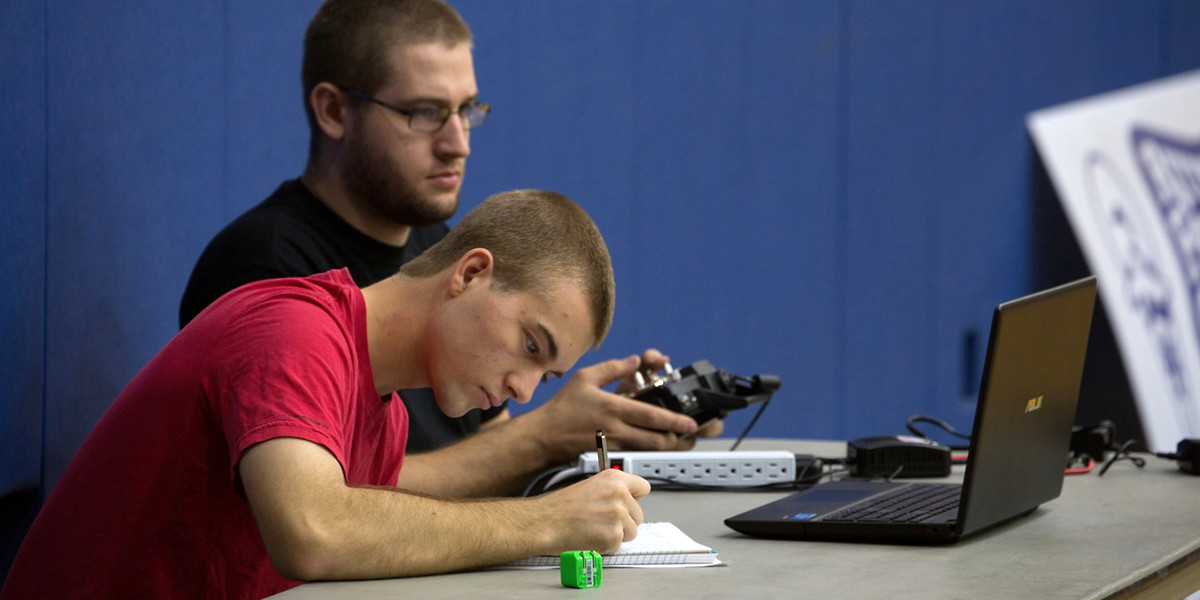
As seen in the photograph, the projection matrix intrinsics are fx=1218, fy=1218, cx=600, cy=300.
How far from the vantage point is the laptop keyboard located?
1.29m

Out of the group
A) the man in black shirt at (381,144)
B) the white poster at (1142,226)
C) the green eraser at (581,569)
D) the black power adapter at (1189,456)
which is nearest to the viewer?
the green eraser at (581,569)

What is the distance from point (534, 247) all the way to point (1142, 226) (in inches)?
142

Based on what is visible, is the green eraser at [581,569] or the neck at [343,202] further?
the neck at [343,202]

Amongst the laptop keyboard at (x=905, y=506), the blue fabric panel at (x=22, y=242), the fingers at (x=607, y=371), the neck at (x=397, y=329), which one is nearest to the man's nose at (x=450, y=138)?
the fingers at (x=607, y=371)

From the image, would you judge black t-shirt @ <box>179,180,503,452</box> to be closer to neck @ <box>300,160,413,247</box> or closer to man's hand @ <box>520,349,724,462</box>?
neck @ <box>300,160,413,247</box>

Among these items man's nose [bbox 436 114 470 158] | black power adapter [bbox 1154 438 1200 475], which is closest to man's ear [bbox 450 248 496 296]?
man's nose [bbox 436 114 470 158]

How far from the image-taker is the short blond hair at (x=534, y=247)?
4.43 ft

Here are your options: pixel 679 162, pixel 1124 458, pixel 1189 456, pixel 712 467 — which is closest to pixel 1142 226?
pixel 679 162

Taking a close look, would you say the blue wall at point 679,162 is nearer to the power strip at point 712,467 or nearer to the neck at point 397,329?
the neck at point 397,329

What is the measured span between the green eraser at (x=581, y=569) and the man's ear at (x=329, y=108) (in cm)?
126

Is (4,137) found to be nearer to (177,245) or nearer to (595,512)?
(177,245)

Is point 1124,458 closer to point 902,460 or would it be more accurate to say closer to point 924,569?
point 902,460

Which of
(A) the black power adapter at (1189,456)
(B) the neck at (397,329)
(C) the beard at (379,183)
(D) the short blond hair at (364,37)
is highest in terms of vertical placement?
(D) the short blond hair at (364,37)

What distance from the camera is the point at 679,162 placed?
3.21 meters
